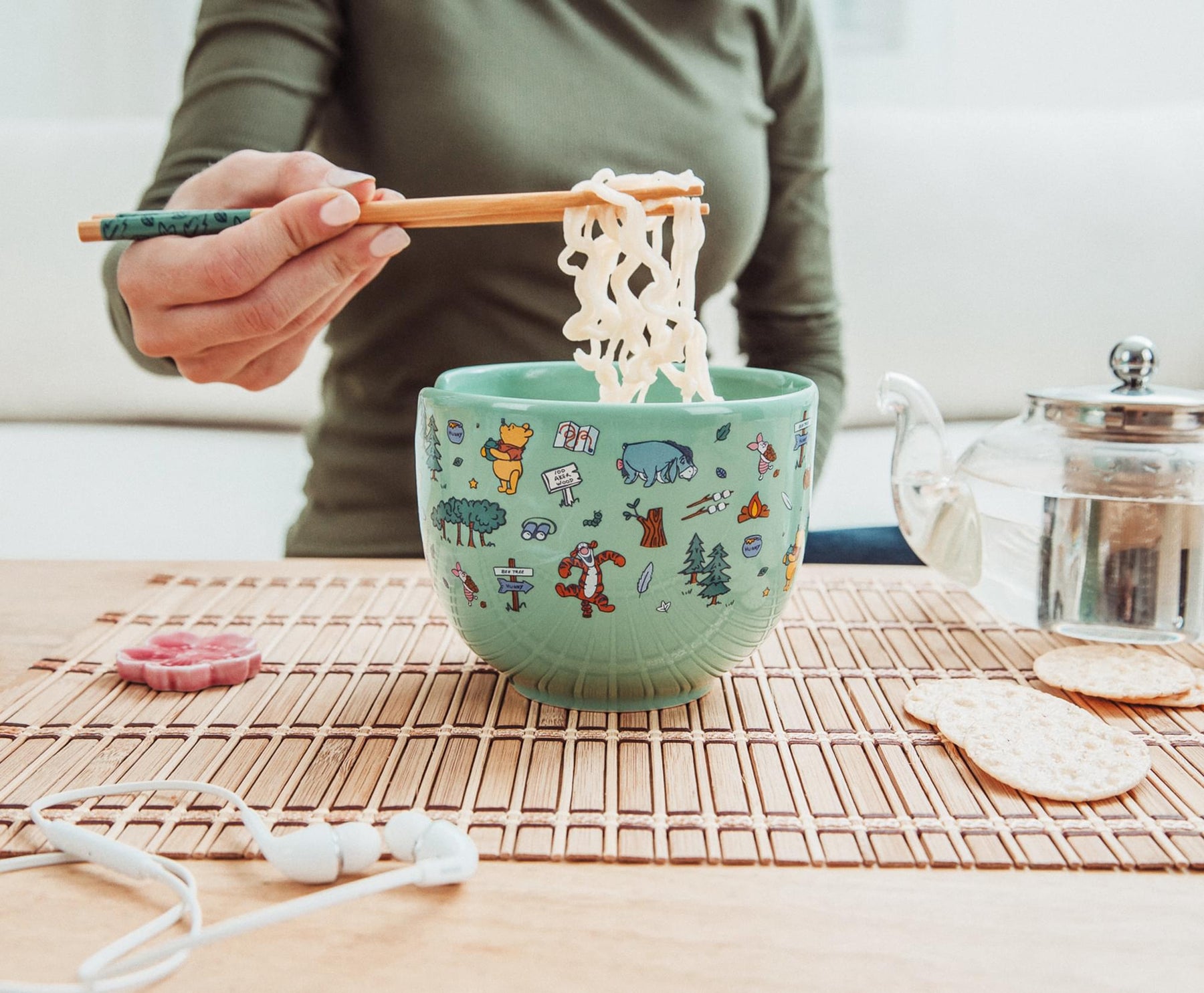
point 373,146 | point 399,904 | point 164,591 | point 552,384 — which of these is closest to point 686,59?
point 373,146

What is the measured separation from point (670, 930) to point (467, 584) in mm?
227

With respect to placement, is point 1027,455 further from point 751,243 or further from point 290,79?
point 290,79

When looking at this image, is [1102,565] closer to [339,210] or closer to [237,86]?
[339,210]

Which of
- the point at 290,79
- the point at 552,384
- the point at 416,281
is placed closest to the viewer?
the point at 552,384

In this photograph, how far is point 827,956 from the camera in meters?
0.37

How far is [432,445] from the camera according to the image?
561mm

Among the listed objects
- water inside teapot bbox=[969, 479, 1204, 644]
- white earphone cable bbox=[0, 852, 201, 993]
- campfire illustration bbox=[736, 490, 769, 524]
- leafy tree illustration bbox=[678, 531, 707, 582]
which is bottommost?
white earphone cable bbox=[0, 852, 201, 993]

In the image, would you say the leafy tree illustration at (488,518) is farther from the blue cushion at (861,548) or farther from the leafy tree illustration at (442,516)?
the blue cushion at (861,548)

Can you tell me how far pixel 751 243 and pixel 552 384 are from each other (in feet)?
1.87

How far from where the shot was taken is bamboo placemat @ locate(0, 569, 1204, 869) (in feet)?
1.45

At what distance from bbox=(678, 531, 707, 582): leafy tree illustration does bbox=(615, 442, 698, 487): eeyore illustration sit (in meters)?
0.03

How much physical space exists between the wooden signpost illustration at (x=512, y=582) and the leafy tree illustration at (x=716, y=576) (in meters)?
0.08

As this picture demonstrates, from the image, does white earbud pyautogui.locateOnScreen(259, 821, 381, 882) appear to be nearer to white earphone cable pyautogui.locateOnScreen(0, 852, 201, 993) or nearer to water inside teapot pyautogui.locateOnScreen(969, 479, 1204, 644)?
white earphone cable pyautogui.locateOnScreen(0, 852, 201, 993)

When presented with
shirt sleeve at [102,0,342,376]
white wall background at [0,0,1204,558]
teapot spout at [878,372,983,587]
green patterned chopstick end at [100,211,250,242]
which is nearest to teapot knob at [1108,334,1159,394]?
teapot spout at [878,372,983,587]
